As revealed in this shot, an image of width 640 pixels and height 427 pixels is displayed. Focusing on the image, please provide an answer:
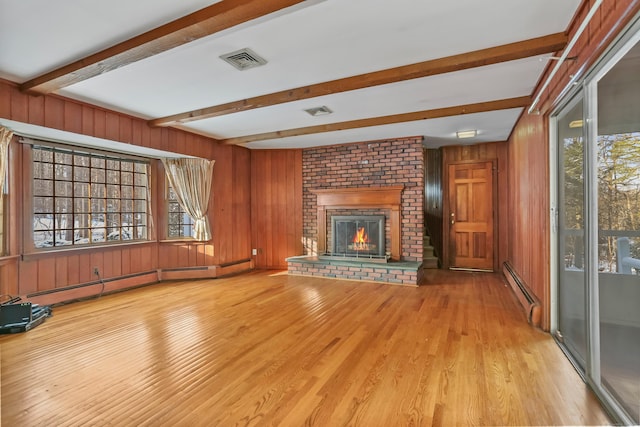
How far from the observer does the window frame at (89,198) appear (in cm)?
356

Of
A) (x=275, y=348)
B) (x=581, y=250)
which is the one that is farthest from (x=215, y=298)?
(x=581, y=250)

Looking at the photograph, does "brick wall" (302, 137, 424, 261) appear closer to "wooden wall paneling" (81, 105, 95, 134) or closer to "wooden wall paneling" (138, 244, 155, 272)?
"wooden wall paneling" (138, 244, 155, 272)

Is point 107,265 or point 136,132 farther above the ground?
point 136,132

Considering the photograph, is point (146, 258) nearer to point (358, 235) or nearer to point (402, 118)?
point (358, 235)

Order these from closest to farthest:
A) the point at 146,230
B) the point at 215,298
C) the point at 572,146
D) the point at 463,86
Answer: the point at 572,146 → the point at 463,86 → the point at 215,298 → the point at 146,230

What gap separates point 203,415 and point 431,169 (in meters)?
5.82

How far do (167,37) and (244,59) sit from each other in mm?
621

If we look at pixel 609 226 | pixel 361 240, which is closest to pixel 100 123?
pixel 361 240

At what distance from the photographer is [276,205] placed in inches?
241

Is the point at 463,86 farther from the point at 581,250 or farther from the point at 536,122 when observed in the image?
the point at 581,250

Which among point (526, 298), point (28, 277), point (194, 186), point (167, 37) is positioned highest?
point (167, 37)

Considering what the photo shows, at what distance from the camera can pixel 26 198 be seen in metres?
3.52

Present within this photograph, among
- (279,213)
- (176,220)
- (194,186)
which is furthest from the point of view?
(279,213)

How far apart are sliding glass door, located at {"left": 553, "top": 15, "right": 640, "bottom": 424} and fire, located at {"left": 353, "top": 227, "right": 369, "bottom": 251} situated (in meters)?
3.22
